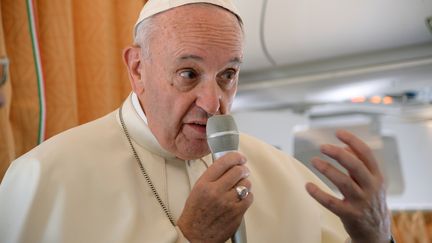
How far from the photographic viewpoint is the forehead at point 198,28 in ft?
3.80

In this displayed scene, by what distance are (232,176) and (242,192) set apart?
0.06 m

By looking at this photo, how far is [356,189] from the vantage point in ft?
3.37

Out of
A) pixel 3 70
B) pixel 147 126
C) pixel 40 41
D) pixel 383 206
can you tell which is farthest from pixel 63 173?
pixel 383 206

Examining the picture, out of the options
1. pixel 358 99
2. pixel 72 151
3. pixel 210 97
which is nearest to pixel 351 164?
pixel 210 97

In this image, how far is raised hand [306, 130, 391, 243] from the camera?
985mm

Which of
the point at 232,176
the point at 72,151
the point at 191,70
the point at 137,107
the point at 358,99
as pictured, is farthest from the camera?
the point at 358,99

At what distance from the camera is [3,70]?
1463 mm

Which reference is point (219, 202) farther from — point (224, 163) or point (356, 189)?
point (356, 189)

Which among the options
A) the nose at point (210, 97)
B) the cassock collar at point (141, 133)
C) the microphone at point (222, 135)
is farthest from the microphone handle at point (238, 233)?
the cassock collar at point (141, 133)

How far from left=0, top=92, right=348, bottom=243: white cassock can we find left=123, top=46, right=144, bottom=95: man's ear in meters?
0.10

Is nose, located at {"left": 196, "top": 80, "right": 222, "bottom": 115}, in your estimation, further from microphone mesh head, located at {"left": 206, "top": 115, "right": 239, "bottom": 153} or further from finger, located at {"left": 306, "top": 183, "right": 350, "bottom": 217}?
finger, located at {"left": 306, "top": 183, "right": 350, "bottom": 217}

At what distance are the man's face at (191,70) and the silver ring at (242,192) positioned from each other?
224 millimetres

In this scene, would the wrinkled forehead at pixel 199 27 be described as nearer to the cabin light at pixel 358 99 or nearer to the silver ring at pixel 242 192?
the silver ring at pixel 242 192

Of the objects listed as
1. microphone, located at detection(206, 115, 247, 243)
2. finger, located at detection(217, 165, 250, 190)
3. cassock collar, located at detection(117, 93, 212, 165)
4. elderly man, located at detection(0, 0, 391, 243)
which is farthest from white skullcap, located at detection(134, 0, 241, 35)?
finger, located at detection(217, 165, 250, 190)
